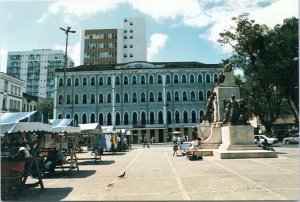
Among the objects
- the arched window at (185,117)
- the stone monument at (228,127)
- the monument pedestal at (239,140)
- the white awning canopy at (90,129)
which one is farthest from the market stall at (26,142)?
the arched window at (185,117)

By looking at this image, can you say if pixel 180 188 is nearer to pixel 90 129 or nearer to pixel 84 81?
pixel 90 129

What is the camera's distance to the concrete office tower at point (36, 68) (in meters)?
96.7

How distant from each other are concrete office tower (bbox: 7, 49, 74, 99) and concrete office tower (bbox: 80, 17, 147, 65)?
24.8 m

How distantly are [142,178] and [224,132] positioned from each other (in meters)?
9.26

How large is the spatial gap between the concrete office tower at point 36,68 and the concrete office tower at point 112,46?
24813mm

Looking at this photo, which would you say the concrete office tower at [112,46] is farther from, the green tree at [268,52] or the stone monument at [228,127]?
the stone monument at [228,127]

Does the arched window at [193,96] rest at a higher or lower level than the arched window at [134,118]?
higher

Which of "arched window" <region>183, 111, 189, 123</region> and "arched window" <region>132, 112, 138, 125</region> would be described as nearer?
"arched window" <region>183, 111, 189, 123</region>

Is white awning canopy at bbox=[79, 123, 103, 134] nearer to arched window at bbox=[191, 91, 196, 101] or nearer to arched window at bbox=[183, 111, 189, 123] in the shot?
arched window at bbox=[183, 111, 189, 123]

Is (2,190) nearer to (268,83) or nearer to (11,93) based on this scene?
(268,83)

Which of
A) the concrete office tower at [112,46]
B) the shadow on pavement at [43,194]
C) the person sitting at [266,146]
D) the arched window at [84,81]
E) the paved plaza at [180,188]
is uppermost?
the concrete office tower at [112,46]

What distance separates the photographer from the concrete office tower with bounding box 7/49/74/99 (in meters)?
96.7

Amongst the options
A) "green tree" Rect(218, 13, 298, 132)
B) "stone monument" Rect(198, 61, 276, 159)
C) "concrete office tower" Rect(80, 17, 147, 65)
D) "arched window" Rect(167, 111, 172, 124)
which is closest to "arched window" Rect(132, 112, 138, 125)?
"arched window" Rect(167, 111, 172, 124)

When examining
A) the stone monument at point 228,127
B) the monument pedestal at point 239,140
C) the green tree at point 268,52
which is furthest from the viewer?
the green tree at point 268,52
